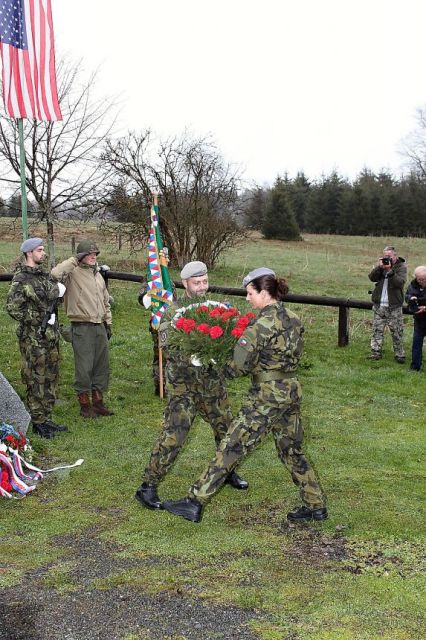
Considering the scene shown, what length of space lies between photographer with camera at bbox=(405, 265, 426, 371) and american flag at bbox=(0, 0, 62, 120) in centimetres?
617

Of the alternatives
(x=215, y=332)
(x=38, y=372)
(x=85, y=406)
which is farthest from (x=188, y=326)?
(x=85, y=406)

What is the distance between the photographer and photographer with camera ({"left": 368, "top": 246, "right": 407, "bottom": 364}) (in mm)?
11531

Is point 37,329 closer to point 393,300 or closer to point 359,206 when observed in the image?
point 393,300

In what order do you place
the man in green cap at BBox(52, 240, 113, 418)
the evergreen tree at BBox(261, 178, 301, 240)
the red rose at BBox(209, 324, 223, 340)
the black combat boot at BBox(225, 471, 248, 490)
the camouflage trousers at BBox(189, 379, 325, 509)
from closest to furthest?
the camouflage trousers at BBox(189, 379, 325, 509), the red rose at BBox(209, 324, 223, 340), the black combat boot at BBox(225, 471, 248, 490), the man in green cap at BBox(52, 240, 113, 418), the evergreen tree at BBox(261, 178, 301, 240)

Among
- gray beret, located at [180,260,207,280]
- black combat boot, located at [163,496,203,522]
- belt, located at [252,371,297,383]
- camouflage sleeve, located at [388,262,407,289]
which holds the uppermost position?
gray beret, located at [180,260,207,280]

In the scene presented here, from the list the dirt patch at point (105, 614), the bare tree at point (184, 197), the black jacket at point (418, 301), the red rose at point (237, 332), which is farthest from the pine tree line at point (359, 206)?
the dirt patch at point (105, 614)

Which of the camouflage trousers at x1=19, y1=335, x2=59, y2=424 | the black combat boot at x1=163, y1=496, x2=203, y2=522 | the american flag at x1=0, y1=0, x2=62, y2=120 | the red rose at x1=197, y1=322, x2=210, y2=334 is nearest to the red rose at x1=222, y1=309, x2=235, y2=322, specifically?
the red rose at x1=197, y1=322, x2=210, y2=334

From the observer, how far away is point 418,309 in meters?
11.0

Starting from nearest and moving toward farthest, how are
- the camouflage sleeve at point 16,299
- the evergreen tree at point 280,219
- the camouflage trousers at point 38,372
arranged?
the camouflage sleeve at point 16,299 < the camouflage trousers at point 38,372 < the evergreen tree at point 280,219

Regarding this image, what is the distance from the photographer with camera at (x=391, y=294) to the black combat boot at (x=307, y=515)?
6706mm

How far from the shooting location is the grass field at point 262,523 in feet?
13.7

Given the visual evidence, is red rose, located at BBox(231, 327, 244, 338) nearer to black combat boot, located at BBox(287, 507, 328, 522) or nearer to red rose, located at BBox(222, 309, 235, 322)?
red rose, located at BBox(222, 309, 235, 322)

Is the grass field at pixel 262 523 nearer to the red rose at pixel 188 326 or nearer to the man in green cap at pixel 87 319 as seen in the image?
the man in green cap at pixel 87 319

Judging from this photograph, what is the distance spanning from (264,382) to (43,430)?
3544mm
